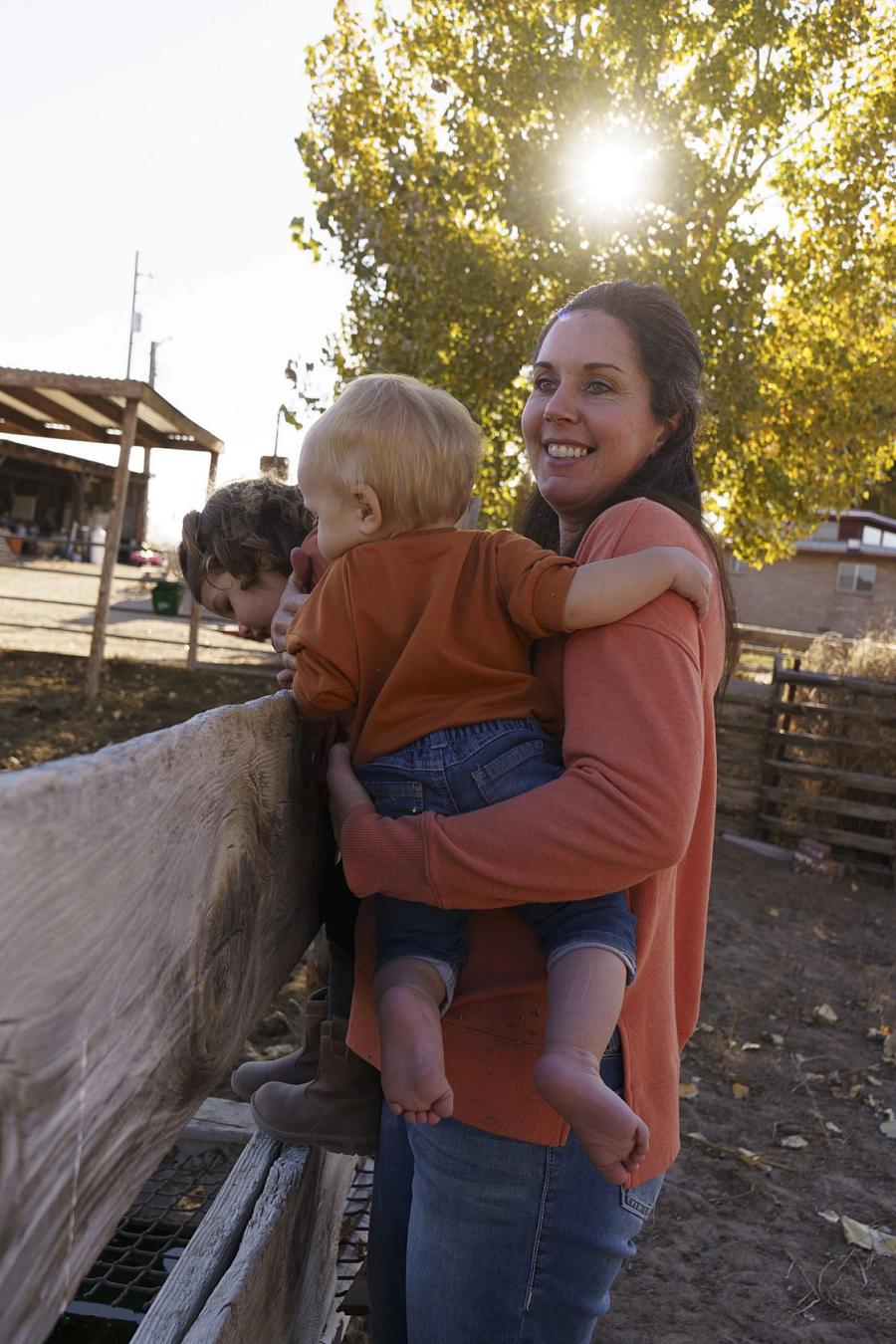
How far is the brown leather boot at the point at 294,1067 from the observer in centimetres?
206

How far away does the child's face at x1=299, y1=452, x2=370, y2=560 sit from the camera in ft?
5.71

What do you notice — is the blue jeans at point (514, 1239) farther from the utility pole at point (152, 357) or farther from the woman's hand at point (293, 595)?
the utility pole at point (152, 357)

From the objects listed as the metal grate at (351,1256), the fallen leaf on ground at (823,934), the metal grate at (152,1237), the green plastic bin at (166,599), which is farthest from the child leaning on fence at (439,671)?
the green plastic bin at (166,599)

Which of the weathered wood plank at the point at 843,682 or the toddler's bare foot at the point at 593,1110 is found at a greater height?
the weathered wood plank at the point at 843,682

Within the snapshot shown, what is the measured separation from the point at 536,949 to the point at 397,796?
11.1 inches

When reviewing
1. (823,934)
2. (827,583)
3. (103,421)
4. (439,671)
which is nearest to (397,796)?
(439,671)

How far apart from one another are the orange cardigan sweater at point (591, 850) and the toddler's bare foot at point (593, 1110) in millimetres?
105

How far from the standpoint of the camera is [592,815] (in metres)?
1.37

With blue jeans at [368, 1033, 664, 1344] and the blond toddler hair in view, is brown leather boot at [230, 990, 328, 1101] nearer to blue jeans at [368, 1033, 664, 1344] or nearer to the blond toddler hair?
blue jeans at [368, 1033, 664, 1344]

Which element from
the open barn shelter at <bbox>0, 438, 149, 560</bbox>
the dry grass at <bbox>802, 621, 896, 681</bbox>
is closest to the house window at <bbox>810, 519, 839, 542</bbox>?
the open barn shelter at <bbox>0, 438, 149, 560</bbox>

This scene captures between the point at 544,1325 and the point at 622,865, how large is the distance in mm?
611

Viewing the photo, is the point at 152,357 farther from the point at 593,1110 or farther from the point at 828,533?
the point at 593,1110

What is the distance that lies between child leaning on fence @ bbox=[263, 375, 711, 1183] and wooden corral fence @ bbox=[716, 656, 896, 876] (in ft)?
28.6

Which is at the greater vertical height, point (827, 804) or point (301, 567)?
point (301, 567)
